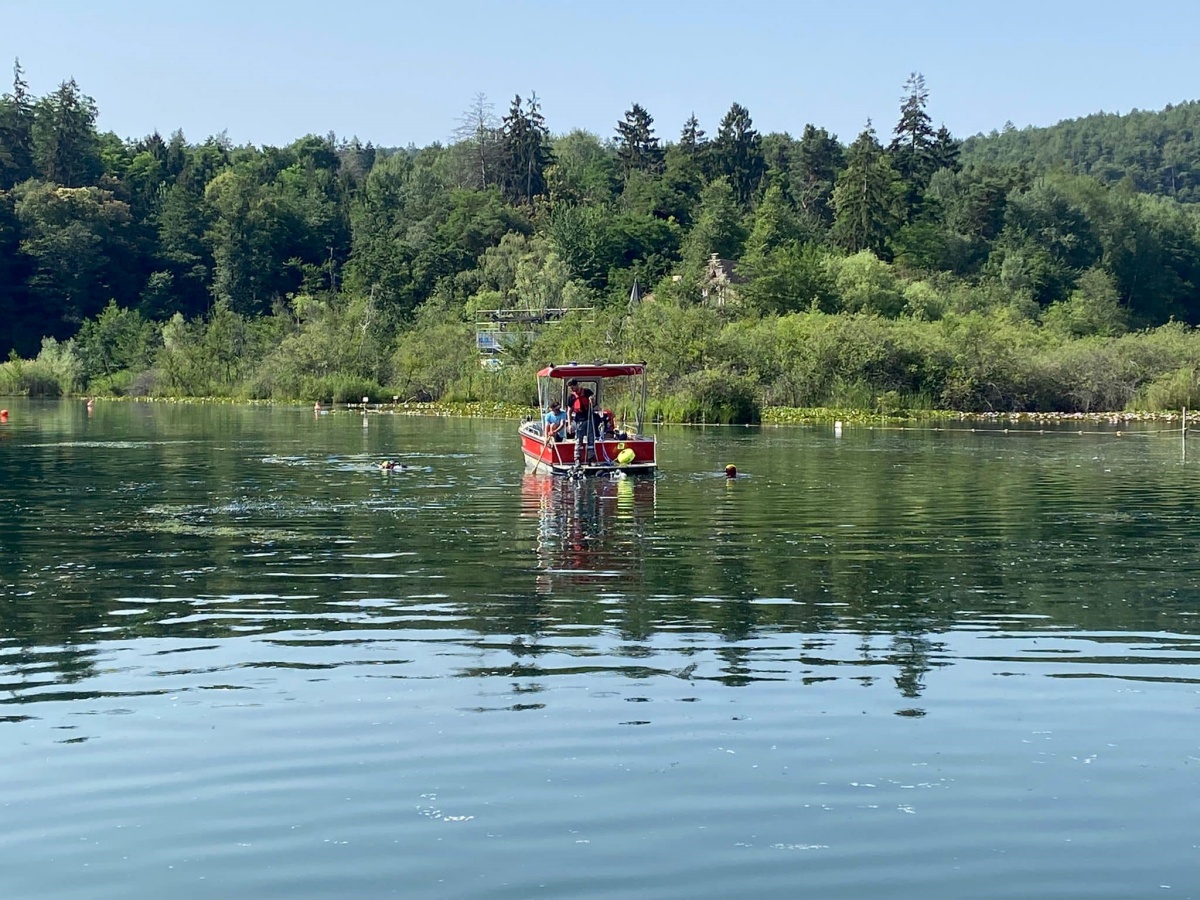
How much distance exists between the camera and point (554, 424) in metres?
42.7

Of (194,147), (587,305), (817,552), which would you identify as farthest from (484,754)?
(194,147)

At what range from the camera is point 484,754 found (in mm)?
12797

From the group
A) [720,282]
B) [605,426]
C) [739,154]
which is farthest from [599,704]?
[739,154]

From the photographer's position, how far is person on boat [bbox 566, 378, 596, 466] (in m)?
41.8

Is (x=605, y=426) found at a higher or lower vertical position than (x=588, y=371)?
lower

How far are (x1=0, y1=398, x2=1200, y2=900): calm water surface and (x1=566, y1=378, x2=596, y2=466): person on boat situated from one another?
921 centimetres

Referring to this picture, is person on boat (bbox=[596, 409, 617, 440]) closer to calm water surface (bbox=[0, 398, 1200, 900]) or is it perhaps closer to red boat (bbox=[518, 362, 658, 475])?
red boat (bbox=[518, 362, 658, 475])

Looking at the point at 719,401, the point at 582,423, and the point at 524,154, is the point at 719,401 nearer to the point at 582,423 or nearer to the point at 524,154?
the point at 582,423

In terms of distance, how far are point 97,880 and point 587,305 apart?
114 metres

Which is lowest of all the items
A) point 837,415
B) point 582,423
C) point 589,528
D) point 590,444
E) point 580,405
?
point 589,528

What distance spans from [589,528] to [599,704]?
16.0 m

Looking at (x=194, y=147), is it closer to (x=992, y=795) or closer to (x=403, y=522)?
(x=403, y=522)

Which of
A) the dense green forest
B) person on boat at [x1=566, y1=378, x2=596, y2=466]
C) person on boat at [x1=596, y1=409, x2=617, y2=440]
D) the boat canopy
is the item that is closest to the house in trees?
the dense green forest

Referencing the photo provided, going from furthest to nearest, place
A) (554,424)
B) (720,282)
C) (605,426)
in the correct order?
1. (720,282)
2. (605,426)
3. (554,424)
